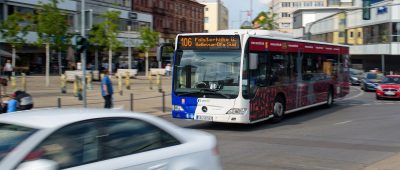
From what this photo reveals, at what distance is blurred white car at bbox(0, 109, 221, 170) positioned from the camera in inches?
184

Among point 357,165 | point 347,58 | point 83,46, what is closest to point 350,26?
point 347,58

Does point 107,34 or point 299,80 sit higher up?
point 107,34

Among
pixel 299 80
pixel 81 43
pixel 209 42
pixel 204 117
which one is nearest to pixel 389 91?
pixel 299 80

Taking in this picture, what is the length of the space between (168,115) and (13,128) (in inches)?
594

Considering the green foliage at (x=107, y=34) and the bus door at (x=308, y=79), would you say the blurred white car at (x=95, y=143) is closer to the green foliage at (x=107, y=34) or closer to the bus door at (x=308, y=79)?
the bus door at (x=308, y=79)

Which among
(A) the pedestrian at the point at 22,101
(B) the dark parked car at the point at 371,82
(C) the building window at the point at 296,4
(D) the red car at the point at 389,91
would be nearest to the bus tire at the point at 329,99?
(D) the red car at the point at 389,91

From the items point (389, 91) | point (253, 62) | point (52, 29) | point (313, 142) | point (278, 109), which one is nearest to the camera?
point (313, 142)

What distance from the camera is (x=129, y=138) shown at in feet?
18.0

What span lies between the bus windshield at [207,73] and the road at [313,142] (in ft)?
3.85

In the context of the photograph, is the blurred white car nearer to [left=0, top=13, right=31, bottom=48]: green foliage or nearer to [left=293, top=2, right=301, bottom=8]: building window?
[left=0, top=13, right=31, bottom=48]: green foliage

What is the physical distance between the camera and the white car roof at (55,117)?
4.92 m

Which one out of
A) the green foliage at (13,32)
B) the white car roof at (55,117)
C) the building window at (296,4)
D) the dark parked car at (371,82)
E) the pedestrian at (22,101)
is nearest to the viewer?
the white car roof at (55,117)

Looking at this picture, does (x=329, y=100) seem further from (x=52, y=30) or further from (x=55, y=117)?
(x=52, y=30)

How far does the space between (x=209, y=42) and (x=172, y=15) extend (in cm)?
7637
